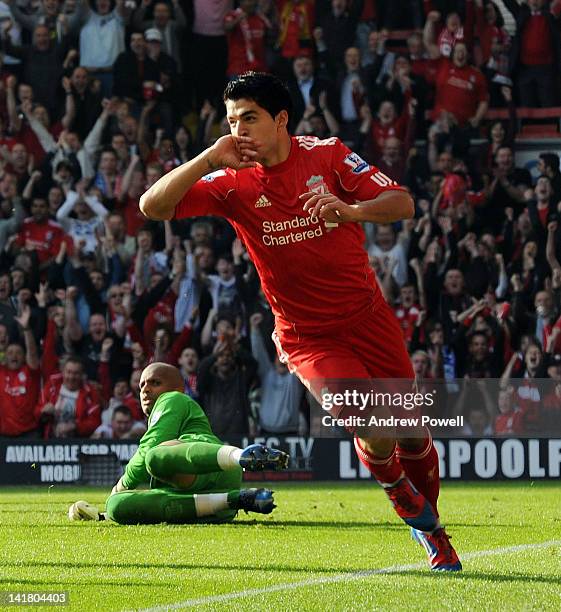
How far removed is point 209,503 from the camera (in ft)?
33.9

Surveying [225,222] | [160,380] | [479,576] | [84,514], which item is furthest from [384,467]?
[225,222]

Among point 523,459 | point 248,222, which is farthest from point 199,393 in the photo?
point 248,222

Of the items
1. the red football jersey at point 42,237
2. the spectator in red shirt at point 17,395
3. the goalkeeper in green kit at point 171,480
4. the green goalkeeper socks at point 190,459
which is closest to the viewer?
the green goalkeeper socks at point 190,459

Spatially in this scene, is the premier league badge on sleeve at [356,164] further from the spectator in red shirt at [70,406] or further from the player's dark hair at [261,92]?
the spectator in red shirt at [70,406]

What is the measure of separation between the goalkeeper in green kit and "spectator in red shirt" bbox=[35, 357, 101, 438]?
705 cm

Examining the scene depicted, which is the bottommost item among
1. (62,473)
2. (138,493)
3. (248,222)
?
(62,473)

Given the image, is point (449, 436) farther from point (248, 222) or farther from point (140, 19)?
point (248, 222)

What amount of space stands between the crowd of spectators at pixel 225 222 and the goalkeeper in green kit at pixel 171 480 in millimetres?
6812

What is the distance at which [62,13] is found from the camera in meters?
20.7

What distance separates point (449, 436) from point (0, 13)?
9577mm

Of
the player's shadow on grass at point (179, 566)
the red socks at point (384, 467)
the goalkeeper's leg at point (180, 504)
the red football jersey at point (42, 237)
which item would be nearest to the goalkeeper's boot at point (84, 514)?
the goalkeeper's leg at point (180, 504)

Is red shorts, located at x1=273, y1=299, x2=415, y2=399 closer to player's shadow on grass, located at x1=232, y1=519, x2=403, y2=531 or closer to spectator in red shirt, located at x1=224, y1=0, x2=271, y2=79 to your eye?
player's shadow on grass, located at x1=232, y1=519, x2=403, y2=531

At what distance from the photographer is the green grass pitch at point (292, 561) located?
614cm

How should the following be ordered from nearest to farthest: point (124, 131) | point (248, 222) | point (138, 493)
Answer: point (248, 222), point (138, 493), point (124, 131)
